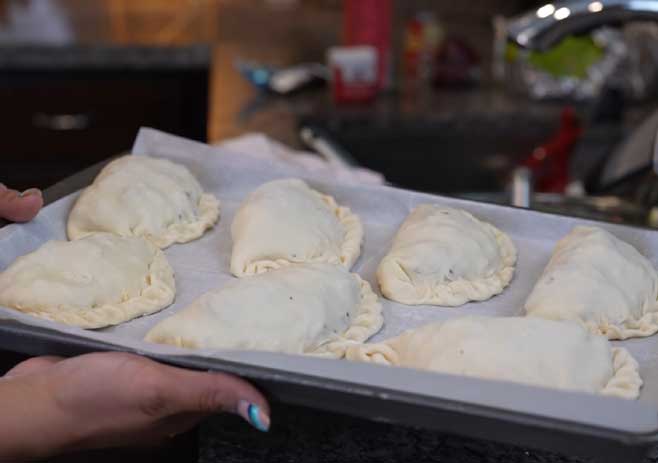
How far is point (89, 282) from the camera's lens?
1270 mm

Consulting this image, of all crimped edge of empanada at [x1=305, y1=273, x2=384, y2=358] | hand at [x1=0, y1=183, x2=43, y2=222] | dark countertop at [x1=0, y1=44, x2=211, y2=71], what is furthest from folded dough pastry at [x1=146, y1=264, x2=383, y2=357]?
dark countertop at [x1=0, y1=44, x2=211, y2=71]

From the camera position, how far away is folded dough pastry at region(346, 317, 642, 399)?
1011mm

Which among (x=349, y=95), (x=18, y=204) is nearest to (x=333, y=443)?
(x=18, y=204)

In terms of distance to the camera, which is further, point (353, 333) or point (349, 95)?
point (349, 95)

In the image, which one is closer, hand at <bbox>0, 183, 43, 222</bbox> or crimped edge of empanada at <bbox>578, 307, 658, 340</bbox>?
crimped edge of empanada at <bbox>578, 307, 658, 340</bbox>

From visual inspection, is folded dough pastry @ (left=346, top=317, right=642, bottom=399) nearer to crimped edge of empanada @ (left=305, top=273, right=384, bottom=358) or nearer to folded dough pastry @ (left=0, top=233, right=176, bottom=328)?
crimped edge of empanada @ (left=305, top=273, right=384, bottom=358)

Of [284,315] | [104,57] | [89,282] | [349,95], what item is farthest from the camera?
[104,57]

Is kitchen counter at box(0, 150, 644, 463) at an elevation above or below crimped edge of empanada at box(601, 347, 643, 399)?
below

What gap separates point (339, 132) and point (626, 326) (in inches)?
64.2

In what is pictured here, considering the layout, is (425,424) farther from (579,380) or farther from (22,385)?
(22,385)

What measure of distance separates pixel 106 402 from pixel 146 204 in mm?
594

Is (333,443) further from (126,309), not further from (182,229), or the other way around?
(182,229)

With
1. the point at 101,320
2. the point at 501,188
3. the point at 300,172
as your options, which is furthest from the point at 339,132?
the point at 101,320

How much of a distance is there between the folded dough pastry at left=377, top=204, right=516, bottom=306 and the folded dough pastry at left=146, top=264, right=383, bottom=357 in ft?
0.20
